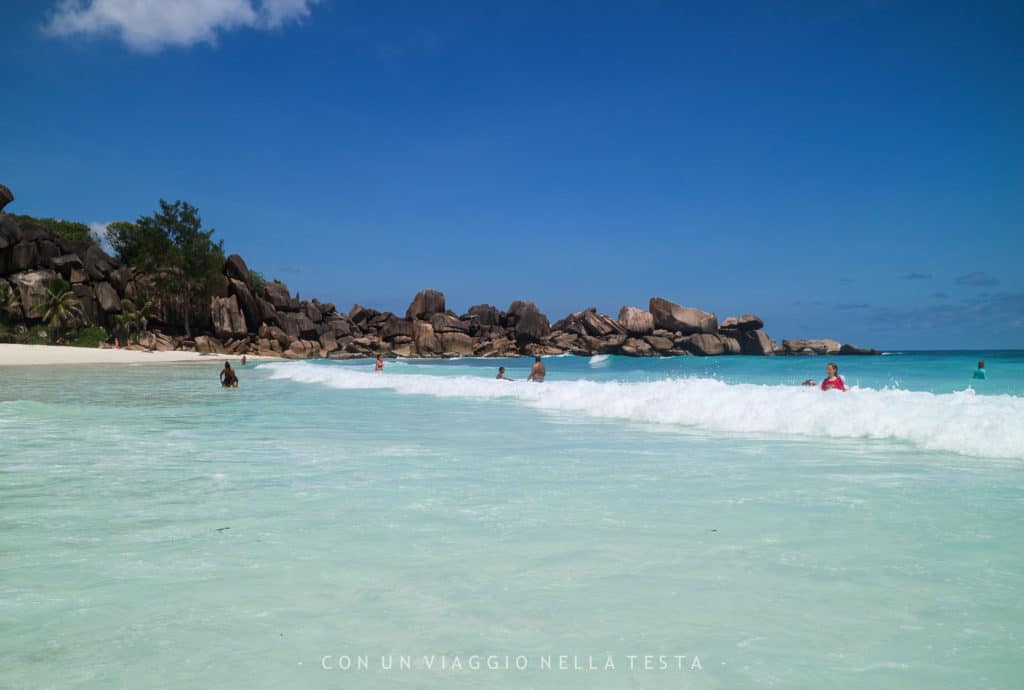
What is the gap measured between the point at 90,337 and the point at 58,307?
11.6 ft

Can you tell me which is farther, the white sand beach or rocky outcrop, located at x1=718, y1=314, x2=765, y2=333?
rocky outcrop, located at x1=718, y1=314, x2=765, y2=333

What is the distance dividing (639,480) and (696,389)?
10.1 meters

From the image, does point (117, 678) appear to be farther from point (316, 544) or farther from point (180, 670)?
point (316, 544)

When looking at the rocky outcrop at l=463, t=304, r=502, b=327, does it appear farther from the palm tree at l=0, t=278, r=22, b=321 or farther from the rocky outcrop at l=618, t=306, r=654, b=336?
the palm tree at l=0, t=278, r=22, b=321

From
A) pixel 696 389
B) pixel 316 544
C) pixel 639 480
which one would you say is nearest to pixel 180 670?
pixel 316 544

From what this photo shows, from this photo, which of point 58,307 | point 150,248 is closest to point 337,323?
point 150,248

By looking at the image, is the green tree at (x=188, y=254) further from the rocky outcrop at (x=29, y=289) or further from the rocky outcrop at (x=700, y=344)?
the rocky outcrop at (x=700, y=344)

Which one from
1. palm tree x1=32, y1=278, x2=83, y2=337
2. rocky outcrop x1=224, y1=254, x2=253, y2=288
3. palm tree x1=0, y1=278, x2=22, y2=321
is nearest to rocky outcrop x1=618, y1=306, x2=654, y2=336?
rocky outcrop x1=224, y1=254, x2=253, y2=288

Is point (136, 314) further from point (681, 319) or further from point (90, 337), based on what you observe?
point (681, 319)

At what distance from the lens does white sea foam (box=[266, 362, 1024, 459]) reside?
10.3 metres

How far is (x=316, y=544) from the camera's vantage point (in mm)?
5148

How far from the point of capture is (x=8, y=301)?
5453cm

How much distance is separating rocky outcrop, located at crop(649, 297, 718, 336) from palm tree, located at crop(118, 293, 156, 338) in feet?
189

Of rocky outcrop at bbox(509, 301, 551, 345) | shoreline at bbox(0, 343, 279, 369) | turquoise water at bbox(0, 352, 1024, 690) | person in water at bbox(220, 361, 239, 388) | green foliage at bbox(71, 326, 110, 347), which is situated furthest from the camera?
rocky outcrop at bbox(509, 301, 551, 345)
